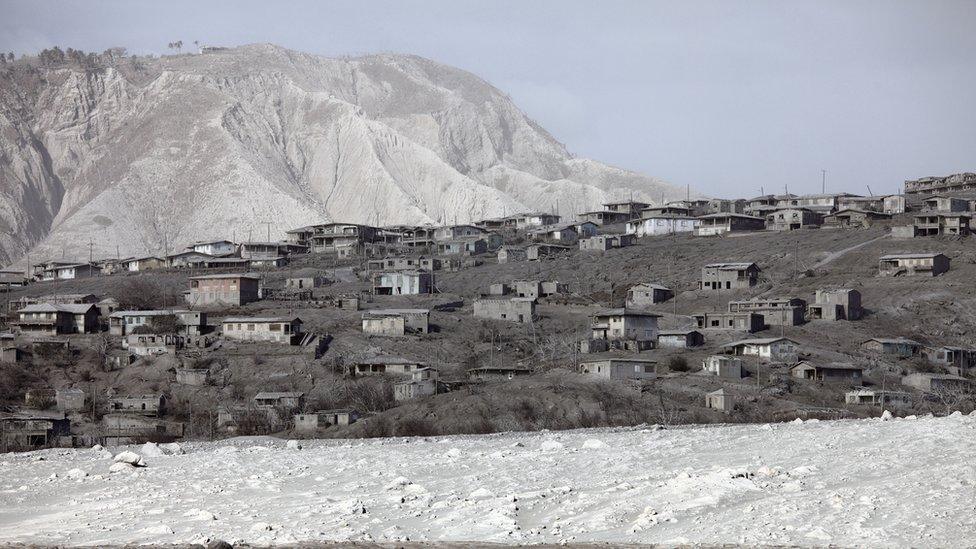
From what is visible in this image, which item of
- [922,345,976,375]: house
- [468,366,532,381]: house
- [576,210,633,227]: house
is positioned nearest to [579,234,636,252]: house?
[576,210,633,227]: house

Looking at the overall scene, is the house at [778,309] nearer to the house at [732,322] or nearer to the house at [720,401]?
the house at [732,322]

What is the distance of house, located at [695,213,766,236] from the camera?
241ft

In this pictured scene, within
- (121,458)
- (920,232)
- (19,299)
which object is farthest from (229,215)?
(121,458)

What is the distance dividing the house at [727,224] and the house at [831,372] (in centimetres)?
3054

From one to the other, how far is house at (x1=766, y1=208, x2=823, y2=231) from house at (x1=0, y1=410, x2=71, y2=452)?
154 feet

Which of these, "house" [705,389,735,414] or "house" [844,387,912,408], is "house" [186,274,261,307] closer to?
"house" [705,389,735,414]

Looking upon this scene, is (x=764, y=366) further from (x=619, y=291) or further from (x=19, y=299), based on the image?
(x=19, y=299)

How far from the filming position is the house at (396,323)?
51.2 m

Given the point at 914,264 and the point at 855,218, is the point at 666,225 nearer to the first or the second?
the point at 855,218

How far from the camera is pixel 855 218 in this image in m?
71.6

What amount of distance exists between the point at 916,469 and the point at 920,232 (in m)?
46.4

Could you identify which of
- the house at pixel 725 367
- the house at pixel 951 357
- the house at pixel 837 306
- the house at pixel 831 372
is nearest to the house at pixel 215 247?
the house at pixel 837 306

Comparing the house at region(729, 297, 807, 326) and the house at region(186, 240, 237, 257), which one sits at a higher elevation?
the house at region(186, 240, 237, 257)

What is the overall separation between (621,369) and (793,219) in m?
33.8
